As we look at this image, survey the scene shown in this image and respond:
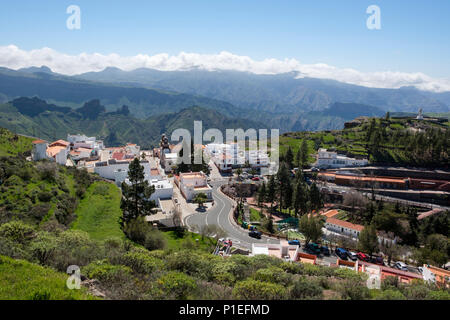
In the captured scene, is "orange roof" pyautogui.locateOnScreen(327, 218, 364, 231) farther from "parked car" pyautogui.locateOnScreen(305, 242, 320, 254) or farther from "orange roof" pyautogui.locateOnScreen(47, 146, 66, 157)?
"orange roof" pyautogui.locateOnScreen(47, 146, 66, 157)

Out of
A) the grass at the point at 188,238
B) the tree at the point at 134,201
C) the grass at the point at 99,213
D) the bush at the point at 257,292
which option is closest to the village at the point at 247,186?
the grass at the point at 188,238

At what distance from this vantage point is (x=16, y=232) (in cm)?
1855

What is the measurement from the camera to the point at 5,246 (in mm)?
14578

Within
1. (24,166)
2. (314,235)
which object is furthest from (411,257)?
(24,166)

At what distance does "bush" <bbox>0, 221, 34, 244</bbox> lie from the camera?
1803cm

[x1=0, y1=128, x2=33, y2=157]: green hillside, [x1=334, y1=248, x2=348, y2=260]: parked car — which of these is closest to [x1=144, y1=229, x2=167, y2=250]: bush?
[x1=334, y1=248, x2=348, y2=260]: parked car

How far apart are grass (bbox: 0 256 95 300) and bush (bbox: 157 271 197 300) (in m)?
2.66

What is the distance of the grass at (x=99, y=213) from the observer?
1137 inches

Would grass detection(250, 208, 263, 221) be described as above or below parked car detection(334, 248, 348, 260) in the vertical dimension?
above

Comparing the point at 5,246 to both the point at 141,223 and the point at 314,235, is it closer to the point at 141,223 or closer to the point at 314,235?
the point at 141,223

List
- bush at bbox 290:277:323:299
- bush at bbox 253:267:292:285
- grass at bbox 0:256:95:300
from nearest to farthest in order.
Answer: grass at bbox 0:256:95:300
bush at bbox 290:277:323:299
bush at bbox 253:267:292:285

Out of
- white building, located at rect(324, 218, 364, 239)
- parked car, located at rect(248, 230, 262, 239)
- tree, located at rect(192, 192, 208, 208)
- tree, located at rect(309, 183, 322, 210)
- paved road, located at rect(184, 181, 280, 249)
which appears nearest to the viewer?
paved road, located at rect(184, 181, 280, 249)
